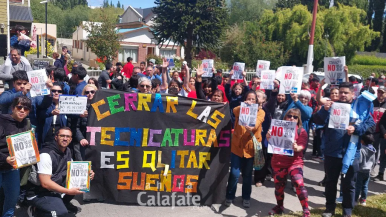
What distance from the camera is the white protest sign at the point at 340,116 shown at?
4.92m

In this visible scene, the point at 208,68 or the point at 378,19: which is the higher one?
the point at 378,19

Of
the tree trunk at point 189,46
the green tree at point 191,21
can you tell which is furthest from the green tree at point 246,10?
the tree trunk at point 189,46

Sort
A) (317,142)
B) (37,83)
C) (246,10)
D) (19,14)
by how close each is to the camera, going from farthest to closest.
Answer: (246,10)
(19,14)
(317,142)
(37,83)

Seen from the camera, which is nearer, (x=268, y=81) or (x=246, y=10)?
(x=268, y=81)

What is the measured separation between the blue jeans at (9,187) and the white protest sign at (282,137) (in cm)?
335

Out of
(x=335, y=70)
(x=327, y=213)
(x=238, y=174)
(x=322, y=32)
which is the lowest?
(x=327, y=213)

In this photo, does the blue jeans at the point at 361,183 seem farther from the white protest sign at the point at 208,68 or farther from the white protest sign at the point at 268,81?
the white protest sign at the point at 208,68

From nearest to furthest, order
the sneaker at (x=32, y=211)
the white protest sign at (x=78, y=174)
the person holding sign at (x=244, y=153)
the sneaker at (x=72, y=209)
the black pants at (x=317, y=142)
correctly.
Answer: the white protest sign at (x=78, y=174), the sneaker at (x=32, y=211), the sneaker at (x=72, y=209), the person holding sign at (x=244, y=153), the black pants at (x=317, y=142)

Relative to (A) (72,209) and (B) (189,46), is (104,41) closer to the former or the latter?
(B) (189,46)

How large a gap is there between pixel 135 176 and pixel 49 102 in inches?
69.6

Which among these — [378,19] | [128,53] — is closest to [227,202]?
[128,53]

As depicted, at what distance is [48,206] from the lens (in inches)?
173

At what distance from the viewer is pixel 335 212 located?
5.69 m

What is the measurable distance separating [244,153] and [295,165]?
80 centimetres
